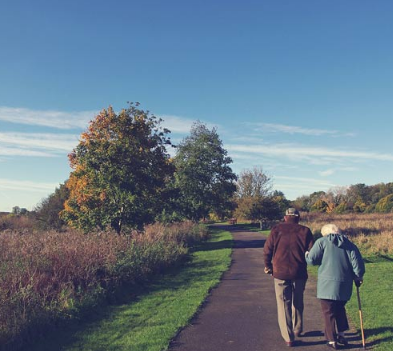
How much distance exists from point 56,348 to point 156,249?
7866 mm

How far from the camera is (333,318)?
5773 millimetres

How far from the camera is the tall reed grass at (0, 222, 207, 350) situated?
6746mm

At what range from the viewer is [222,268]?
13812 mm

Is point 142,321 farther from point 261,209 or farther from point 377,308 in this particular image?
point 261,209

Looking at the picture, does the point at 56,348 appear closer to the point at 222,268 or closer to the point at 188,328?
the point at 188,328

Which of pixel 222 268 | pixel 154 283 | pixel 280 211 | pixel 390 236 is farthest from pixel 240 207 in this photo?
pixel 154 283

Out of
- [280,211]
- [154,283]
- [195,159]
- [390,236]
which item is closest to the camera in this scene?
[154,283]

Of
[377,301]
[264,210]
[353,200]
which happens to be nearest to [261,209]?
[264,210]

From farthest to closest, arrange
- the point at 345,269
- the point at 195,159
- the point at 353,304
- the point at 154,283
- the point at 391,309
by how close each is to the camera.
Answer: the point at 195,159
the point at 154,283
the point at 353,304
the point at 391,309
the point at 345,269

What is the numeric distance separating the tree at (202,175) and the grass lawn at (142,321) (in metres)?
25.4

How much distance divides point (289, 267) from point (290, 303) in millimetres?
597

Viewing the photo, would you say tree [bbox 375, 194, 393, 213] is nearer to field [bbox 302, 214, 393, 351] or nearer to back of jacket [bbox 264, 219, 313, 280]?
field [bbox 302, 214, 393, 351]

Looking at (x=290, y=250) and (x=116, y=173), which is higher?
(x=116, y=173)

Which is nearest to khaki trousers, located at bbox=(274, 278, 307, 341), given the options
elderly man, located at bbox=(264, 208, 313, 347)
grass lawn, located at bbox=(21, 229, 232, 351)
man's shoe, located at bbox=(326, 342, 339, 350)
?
elderly man, located at bbox=(264, 208, 313, 347)
